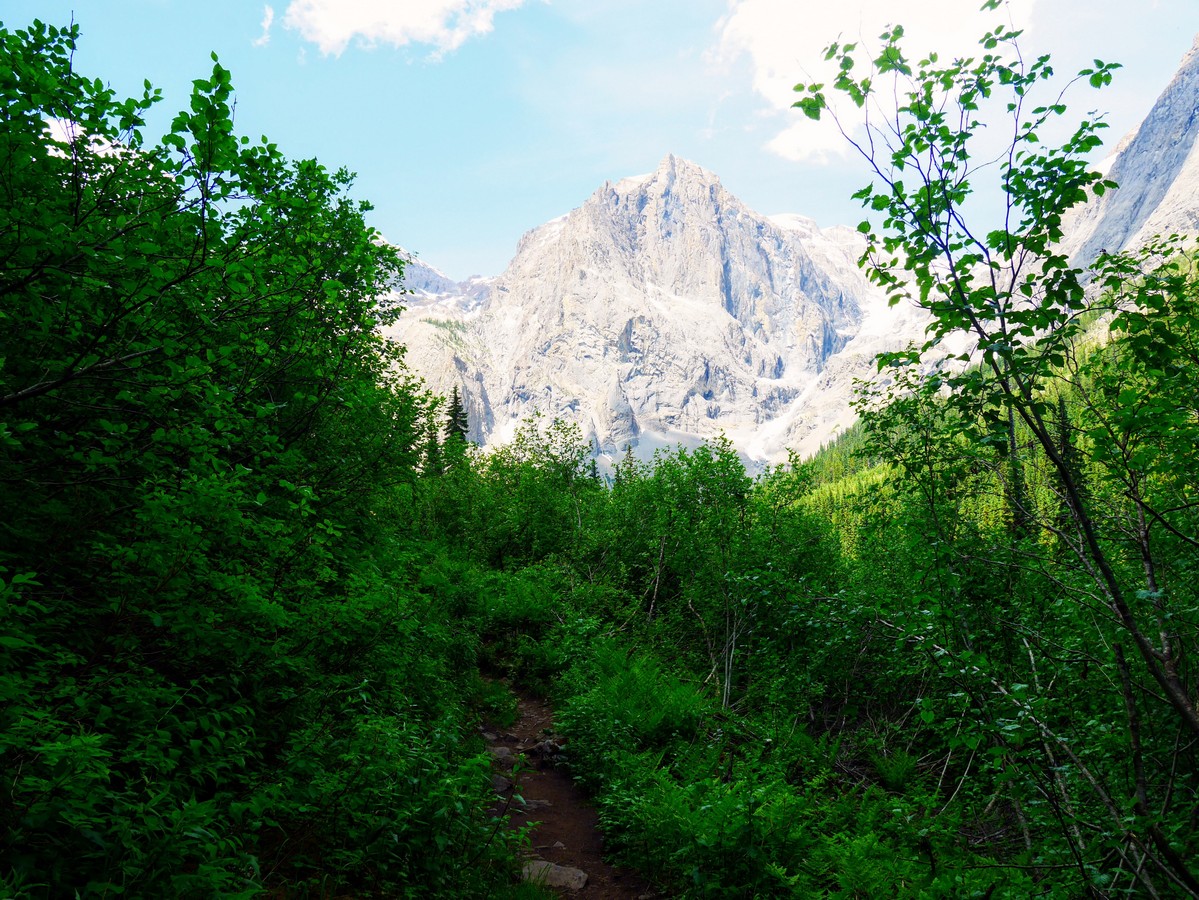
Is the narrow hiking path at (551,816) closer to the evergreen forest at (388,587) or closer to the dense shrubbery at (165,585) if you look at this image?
the evergreen forest at (388,587)

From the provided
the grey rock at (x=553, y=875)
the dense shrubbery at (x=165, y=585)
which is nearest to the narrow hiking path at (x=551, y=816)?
the grey rock at (x=553, y=875)

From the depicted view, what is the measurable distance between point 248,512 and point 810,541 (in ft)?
45.6

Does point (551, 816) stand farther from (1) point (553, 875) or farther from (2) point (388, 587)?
(2) point (388, 587)

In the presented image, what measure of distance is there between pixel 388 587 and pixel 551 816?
14.1 feet

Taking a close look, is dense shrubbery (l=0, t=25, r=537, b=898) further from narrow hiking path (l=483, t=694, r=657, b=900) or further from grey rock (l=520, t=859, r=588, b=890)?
narrow hiking path (l=483, t=694, r=657, b=900)

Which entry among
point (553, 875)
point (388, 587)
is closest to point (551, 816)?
point (553, 875)

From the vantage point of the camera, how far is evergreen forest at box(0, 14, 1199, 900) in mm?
3523

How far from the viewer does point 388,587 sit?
7625 mm

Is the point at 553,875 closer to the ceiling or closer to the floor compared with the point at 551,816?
closer to the floor

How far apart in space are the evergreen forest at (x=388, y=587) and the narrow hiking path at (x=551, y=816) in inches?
12.2

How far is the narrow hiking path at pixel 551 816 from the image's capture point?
7.00m

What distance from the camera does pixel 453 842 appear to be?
5.94 meters

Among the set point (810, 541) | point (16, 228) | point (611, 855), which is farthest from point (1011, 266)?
point (810, 541)

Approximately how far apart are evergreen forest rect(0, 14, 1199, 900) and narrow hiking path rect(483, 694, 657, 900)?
31 centimetres
